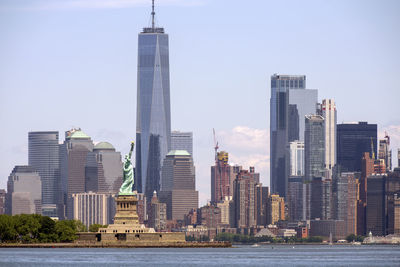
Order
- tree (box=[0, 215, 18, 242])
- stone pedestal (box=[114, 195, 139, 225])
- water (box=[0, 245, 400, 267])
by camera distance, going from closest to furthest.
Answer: water (box=[0, 245, 400, 267]), stone pedestal (box=[114, 195, 139, 225]), tree (box=[0, 215, 18, 242])

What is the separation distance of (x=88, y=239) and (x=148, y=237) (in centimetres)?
930

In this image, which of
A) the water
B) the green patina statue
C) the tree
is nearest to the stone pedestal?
the green patina statue

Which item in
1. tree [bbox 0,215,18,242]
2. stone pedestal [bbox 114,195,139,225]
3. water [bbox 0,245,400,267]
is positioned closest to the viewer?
water [bbox 0,245,400,267]

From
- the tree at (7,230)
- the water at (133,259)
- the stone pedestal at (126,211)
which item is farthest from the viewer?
the tree at (7,230)

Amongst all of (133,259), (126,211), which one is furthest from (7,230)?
(133,259)

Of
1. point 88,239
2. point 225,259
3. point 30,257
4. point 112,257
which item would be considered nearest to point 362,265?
point 225,259

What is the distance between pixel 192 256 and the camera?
168 m

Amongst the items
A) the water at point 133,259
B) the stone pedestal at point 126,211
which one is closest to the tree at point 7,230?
the water at point 133,259

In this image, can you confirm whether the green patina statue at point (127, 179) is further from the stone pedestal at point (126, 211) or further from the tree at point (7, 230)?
the tree at point (7, 230)

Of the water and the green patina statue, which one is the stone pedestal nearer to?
the green patina statue

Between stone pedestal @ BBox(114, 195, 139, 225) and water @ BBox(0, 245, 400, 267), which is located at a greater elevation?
stone pedestal @ BBox(114, 195, 139, 225)

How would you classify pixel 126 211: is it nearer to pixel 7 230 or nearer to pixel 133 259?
pixel 7 230

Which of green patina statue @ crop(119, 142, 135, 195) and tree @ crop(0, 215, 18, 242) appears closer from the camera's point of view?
green patina statue @ crop(119, 142, 135, 195)

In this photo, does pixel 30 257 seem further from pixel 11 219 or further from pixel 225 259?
pixel 11 219
